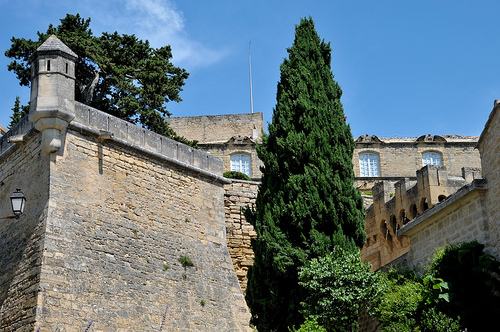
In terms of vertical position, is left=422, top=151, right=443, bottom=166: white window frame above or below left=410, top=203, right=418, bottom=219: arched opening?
above

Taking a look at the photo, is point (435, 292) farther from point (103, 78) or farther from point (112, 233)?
point (103, 78)

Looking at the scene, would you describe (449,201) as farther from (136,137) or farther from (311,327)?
(136,137)

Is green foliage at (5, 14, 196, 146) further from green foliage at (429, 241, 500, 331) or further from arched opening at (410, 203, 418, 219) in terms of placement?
green foliage at (429, 241, 500, 331)

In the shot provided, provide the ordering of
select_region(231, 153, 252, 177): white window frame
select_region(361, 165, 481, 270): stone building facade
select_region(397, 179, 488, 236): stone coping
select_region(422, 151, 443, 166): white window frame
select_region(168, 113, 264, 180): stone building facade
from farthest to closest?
1. select_region(168, 113, 264, 180): stone building facade
2. select_region(422, 151, 443, 166): white window frame
3. select_region(231, 153, 252, 177): white window frame
4. select_region(361, 165, 481, 270): stone building facade
5. select_region(397, 179, 488, 236): stone coping

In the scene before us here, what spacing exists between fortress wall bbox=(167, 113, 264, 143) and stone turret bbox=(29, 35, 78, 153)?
24543 mm

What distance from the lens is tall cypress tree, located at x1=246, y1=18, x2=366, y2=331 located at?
14.6 m

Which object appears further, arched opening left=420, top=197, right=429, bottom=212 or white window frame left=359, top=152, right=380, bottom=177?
white window frame left=359, top=152, right=380, bottom=177

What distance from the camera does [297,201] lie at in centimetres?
1480

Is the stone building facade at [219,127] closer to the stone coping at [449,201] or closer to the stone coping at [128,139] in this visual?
the stone coping at [128,139]

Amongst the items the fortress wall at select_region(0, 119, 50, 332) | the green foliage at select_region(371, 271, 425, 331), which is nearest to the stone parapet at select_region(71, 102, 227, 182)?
the fortress wall at select_region(0, 119, 50, 332)

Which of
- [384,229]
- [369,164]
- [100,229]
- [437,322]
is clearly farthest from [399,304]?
[369,164]

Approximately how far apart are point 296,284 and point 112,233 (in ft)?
12.5

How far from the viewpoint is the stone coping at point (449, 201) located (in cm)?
1314

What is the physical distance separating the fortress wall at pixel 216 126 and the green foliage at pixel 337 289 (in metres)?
26.4
